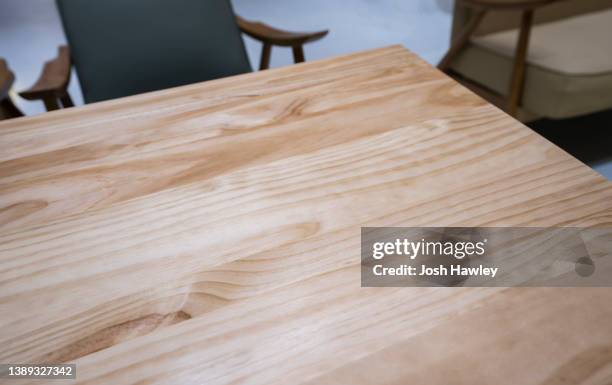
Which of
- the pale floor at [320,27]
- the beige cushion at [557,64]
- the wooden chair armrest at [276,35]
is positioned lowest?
the pale floor at [320,27]

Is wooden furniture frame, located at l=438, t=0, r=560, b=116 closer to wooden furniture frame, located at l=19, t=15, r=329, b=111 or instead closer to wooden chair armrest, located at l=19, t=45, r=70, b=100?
wooden furniture frame, located at l=19, t=15, r=329, b=111

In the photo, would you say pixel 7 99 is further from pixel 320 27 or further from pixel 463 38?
pixel 320 27

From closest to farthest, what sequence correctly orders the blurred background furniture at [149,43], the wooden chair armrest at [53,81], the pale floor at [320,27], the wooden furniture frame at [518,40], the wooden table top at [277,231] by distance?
1. the wooden table top at [277,231]
2. the wooden chair armrest at [53,81]
3. the blurred background furniture at [149,43]
4. the wooden furniture frame at [518,40]
5. the pale floor at [320,27]

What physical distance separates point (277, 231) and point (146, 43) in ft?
2.94

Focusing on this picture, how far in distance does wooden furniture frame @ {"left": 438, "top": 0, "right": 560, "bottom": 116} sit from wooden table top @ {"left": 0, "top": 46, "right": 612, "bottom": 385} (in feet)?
3.19

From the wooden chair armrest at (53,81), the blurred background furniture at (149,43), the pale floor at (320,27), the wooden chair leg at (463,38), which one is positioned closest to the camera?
the wooden chair armrest at (53,81)

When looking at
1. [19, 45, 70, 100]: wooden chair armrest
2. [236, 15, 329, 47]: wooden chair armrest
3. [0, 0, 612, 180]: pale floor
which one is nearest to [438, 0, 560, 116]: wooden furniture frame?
[236, 15, 329, 47]: wooden chair armrest

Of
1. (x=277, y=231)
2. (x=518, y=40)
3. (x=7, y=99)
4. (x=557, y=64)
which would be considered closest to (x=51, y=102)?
(x=7, y=99)

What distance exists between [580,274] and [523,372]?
0.13m

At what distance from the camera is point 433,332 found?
1.32 ft

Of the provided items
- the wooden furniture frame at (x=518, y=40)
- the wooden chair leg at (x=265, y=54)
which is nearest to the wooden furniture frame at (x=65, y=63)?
the wooden chair leg at (x=265, y=54)

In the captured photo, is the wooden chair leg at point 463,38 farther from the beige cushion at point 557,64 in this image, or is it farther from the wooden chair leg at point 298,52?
the wooden chair leg at point 298,52

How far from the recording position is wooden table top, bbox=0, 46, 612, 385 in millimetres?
389

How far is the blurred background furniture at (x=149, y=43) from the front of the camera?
1174 millimetres
